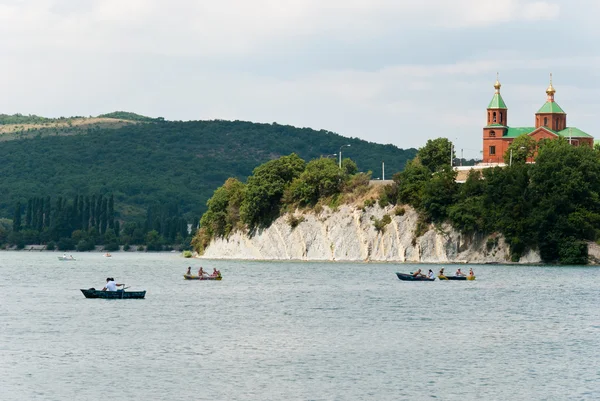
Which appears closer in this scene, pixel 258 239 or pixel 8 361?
pixel 8 361

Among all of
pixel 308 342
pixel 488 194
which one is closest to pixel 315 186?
pixel 488 194

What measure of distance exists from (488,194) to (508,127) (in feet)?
134

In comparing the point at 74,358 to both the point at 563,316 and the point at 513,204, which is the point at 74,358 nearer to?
the point at 563,316

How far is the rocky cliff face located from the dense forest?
3.89ft

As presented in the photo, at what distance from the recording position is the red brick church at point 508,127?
7416 inches

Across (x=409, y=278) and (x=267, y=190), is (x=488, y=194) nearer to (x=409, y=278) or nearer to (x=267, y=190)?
(x=267, y=190)

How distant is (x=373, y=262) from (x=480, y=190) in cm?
1859

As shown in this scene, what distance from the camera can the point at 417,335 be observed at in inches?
2785

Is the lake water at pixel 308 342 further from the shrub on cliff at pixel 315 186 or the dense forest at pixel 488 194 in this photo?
the shrub on cliff at pixel 315 186

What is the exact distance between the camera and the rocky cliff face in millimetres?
155750

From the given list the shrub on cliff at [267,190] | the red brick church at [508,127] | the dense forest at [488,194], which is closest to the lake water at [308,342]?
the dense forest at [488,194]

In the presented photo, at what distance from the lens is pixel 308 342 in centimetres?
6706

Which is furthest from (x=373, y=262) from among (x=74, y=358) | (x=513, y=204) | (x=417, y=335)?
(x=74, y=358)

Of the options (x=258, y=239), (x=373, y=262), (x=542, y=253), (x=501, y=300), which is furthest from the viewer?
(x=258, y=239)
